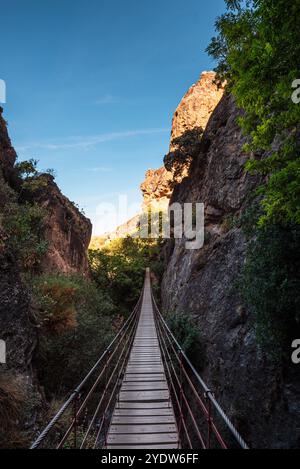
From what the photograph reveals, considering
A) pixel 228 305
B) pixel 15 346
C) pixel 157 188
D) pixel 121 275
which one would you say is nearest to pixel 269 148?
pixel 228 305

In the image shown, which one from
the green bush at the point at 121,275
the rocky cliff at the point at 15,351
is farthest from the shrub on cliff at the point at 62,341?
the green bush at the point at 121,275

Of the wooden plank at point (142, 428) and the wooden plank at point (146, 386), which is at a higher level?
the wooden plank at point (142, 428)

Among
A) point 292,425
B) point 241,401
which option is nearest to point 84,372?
point 241,401

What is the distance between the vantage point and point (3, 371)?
493 cm

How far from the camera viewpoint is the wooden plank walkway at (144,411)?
3.94 metres

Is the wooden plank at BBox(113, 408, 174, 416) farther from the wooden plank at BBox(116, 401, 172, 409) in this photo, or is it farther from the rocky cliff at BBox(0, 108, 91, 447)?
the rocky cliff at BBox(0, 108, 91, 447)

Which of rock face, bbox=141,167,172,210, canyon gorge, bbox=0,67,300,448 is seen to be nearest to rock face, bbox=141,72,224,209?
rock face, bbox=141,167,172,210

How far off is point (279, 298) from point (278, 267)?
495 millimetres

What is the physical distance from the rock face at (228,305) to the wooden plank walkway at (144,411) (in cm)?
152

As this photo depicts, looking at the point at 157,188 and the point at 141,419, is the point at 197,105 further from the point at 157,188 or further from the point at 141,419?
the point at 141,419

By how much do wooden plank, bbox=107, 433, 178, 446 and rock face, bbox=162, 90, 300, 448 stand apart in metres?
1.84

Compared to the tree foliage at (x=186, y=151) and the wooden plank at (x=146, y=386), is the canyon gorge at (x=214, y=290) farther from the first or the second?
the wooden plank at (x=146, y=386)

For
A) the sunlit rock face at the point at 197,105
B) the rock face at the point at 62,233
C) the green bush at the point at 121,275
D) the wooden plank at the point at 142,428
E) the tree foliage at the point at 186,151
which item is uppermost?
the sunlit rock face at the point at 197,105

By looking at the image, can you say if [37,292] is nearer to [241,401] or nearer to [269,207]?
[241,401]
